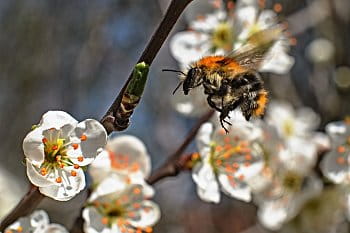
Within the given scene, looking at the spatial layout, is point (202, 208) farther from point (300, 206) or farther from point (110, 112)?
point (110, 112)

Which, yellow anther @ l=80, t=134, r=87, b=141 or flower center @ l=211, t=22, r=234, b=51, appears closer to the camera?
yellow anther @ l=80, t=134, r=87, b=141

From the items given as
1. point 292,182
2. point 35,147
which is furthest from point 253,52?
point 292,182

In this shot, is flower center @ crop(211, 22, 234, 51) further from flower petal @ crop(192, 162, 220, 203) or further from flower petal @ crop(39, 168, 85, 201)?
flower petal @ crop(39, 168, 85, 201)

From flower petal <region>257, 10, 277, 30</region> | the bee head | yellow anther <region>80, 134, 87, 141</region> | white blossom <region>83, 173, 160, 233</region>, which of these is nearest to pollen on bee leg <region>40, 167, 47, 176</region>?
yellow anther <region>80, 134, 87, 141</region>

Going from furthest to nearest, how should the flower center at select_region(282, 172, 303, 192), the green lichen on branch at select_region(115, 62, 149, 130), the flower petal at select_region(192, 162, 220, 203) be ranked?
the flower center at select_region(282, 172, 303, 192)
the flower petal at select_region(192, 162, 220, 203)
the green lichen on branch at select_region(115, 62, 149, 130)

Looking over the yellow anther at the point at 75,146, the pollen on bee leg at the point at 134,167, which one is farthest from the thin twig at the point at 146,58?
the pollen on bee leg at the point at 134,167

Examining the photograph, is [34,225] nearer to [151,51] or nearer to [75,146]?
[75,146]

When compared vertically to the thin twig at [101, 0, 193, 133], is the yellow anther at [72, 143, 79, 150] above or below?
below

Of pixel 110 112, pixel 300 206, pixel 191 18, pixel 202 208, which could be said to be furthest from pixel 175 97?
pixel 202 208
